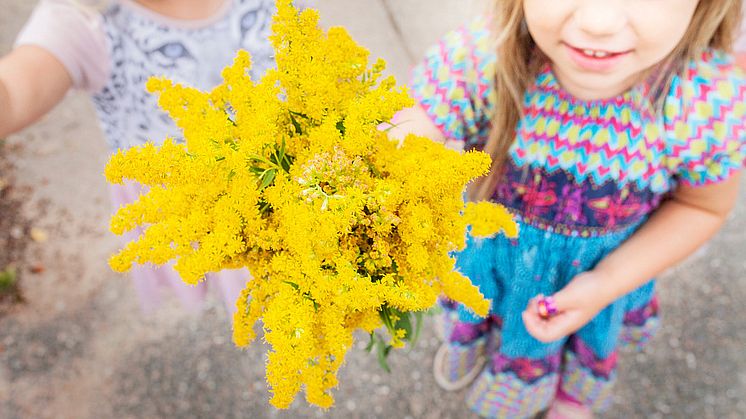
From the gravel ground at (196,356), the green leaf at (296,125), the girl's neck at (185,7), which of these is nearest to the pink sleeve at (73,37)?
the girl's neck at (185,7)

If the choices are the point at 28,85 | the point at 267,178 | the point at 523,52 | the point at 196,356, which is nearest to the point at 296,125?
the point at 267,178

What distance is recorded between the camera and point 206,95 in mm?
770

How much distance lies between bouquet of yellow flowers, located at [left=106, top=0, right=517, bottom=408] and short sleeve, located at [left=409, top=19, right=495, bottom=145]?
18.9 inches

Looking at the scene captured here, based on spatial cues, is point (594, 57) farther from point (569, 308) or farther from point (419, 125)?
point (569, 308)

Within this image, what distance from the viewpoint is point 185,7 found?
1423 millimetres

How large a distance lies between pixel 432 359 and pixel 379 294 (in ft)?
5.09

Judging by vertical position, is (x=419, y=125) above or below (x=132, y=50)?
below

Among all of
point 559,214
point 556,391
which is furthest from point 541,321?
point 556,391

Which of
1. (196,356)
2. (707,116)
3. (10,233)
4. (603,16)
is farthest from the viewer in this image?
(10,233)

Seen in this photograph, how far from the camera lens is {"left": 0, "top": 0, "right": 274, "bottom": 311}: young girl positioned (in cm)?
130

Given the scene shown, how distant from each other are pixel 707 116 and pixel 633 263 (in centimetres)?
34

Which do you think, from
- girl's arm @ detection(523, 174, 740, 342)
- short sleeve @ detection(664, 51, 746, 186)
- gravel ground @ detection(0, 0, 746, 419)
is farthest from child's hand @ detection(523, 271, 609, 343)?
gravel ground @ detection(0, 0, 746, 419)

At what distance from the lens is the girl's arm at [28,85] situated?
45.2 inches

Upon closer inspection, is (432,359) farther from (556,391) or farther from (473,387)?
(556,391)
